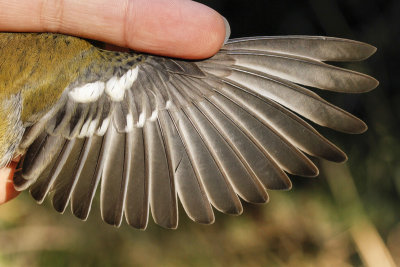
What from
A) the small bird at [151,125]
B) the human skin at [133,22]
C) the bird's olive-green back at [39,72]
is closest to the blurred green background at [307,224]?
the small bird at [151,125]

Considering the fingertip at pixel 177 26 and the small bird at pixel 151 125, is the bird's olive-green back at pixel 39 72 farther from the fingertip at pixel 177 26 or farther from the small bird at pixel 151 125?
the fingertip at pixel 177 26

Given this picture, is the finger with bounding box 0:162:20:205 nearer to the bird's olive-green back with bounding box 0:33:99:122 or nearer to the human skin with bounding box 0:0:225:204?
the bird's olive-green back with bounding box 0:33:99:122

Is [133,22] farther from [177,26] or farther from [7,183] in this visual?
[7,183]

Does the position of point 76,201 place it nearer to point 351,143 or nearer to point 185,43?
point 185,43

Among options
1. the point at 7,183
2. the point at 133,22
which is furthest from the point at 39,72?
the point at 7,183

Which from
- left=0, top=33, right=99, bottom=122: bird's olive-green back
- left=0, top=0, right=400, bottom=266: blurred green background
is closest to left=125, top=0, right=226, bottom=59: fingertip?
left=0, top=33, right=99, bottom=122: bird's olive-green back

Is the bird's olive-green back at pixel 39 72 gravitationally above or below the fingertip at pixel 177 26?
below
